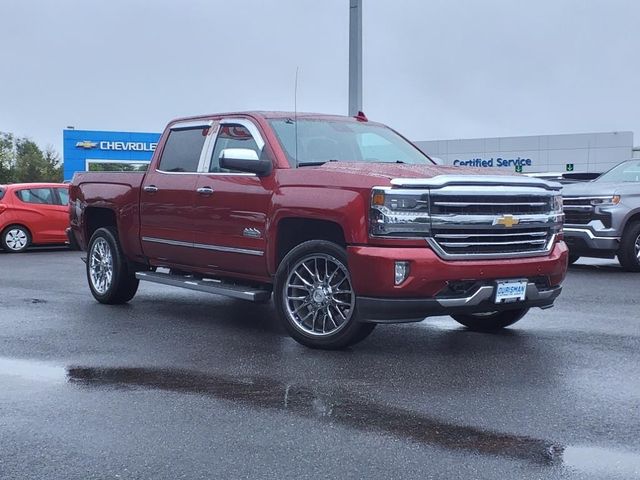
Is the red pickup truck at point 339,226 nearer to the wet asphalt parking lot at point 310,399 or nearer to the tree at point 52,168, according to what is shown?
the wet asphalt parking lot at point 310,399

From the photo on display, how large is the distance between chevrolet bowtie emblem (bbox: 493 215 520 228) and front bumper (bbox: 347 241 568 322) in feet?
0.98

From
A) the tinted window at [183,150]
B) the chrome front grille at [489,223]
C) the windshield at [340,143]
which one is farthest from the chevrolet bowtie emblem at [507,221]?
the tinted window at [183,150]

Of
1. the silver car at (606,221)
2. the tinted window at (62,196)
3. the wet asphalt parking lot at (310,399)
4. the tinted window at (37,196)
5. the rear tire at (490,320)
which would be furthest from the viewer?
the tinted window at (62,196)

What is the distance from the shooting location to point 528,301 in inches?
274

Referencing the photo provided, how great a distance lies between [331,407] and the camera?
540cm

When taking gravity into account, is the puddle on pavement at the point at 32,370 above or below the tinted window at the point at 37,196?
below

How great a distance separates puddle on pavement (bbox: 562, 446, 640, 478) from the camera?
4219 millimetres

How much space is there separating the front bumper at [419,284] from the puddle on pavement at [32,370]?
225 cm

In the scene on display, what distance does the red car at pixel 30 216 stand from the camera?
19234 millimetres

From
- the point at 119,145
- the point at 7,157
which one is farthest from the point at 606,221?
the point at 7,157

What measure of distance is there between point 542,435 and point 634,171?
1043 centimetres

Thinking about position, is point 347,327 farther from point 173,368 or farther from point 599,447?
point 599,447

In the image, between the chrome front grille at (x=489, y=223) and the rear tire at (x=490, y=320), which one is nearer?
the chrome front grille at (x=489, y=223)

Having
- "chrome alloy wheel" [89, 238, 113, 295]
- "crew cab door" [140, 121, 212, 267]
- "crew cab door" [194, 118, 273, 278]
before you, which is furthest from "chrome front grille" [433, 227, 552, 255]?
"chrome alloy wheel" [89, 238, 113, 295]
